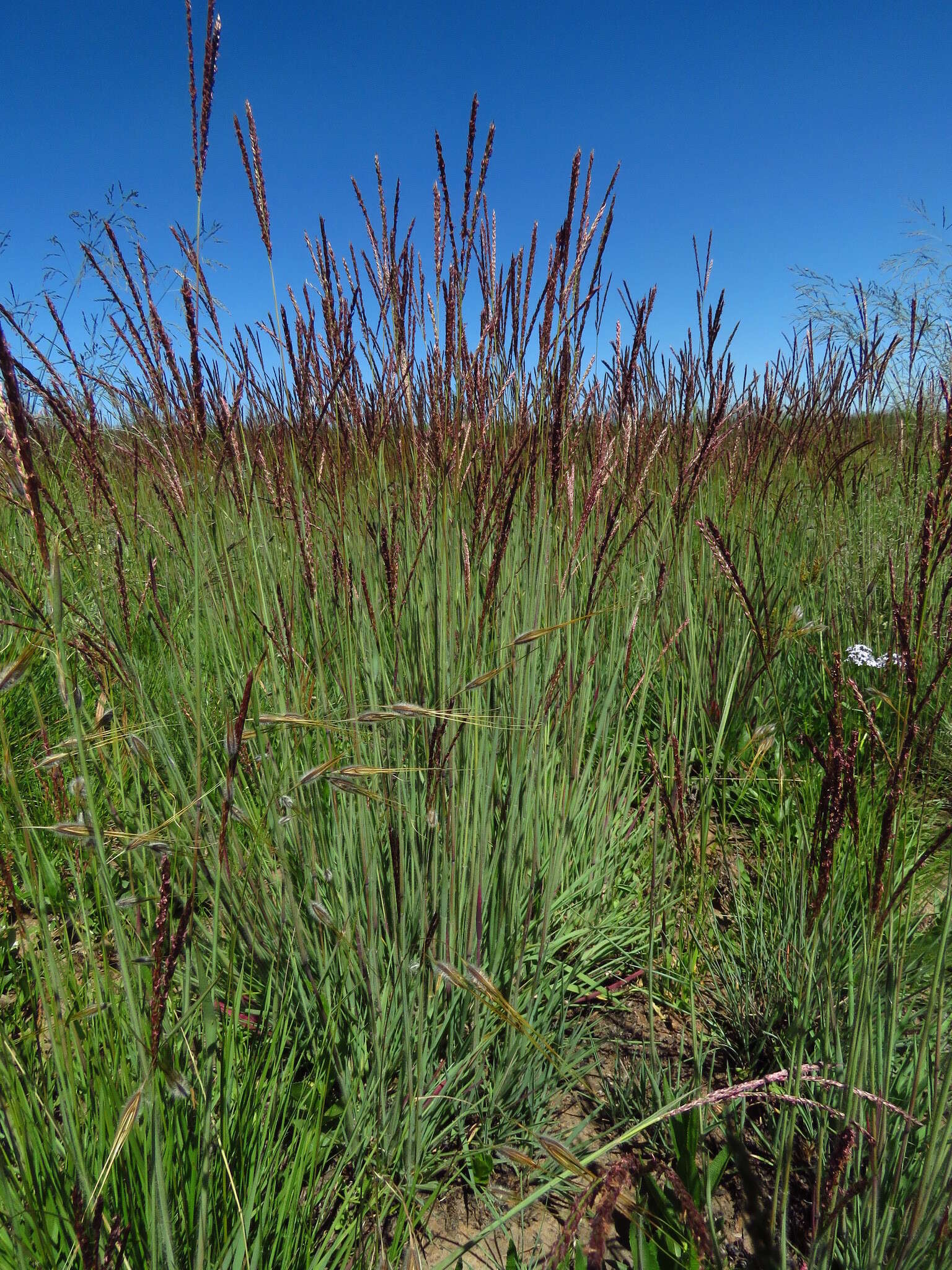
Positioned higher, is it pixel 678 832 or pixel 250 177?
pixel 250 177

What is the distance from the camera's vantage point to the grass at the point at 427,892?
2.63ft

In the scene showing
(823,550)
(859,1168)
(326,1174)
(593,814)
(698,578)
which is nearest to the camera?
(859,1168)

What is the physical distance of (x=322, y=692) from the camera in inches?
43.9

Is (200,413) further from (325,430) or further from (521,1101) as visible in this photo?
(521,1101)

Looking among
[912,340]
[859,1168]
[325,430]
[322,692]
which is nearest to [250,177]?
[325,430]

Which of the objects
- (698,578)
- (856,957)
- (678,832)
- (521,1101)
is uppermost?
(698,578)

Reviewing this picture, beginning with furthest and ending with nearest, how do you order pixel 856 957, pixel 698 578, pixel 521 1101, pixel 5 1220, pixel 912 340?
pixel 912 340
pixel 698 578
pixel 856 957
pixel 521 1101
pixel 5 1220

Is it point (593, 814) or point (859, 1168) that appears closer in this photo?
point (859, 1168)

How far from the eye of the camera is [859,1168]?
92 cm

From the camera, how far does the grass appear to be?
802mm

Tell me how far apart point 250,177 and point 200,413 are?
1.52ft

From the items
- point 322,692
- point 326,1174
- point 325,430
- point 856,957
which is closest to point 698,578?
point 856,957

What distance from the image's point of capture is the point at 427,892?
50.6 inches

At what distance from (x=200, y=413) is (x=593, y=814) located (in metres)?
1.28
